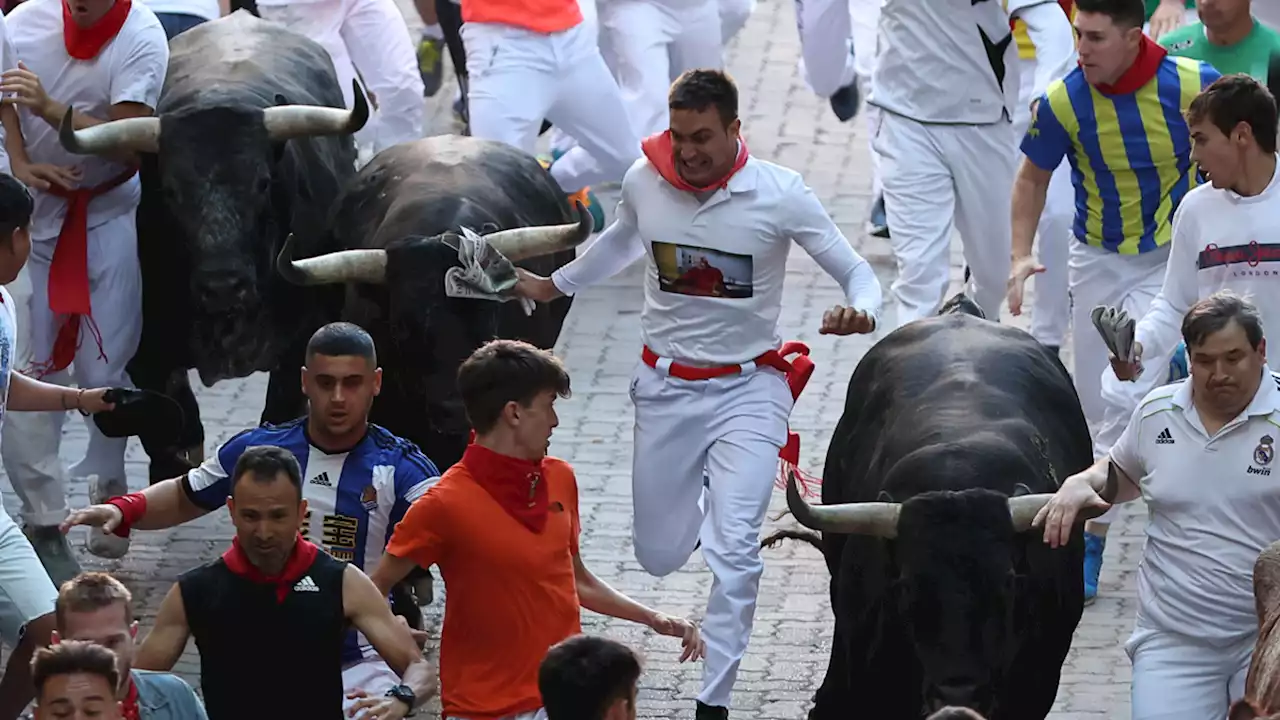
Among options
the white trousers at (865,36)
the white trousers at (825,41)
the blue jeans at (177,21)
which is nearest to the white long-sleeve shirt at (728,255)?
the blue jeans at (177,21)

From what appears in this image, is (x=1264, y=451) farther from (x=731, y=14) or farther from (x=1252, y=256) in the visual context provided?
(x=731, y=14)

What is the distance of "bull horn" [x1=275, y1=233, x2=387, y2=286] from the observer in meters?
9.66

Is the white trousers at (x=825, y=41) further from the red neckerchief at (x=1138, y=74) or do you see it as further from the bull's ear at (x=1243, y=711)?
the bull's ear at (x=1243, y=711)

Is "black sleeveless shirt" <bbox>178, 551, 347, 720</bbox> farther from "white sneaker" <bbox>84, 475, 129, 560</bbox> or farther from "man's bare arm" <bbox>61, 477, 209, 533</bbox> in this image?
"white sneaker" <bbox>84, 475, 129, 560</bbox>

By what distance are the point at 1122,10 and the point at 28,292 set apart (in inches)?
181

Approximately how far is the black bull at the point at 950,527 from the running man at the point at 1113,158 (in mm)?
1082

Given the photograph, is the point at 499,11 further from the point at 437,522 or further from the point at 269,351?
the point at 437,522

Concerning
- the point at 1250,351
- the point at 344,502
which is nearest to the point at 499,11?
the point at 344,502

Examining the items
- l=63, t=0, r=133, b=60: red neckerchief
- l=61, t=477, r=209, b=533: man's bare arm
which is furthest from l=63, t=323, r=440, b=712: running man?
l=63, t=0, r=133, b=60: red neckerchief

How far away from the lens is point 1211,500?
23.6 ft

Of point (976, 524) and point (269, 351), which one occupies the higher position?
point (269, 351)

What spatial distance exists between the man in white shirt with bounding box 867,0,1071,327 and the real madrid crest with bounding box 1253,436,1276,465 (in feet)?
12.4

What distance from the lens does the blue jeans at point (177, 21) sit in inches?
489

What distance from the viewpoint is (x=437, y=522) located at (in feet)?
22.7
